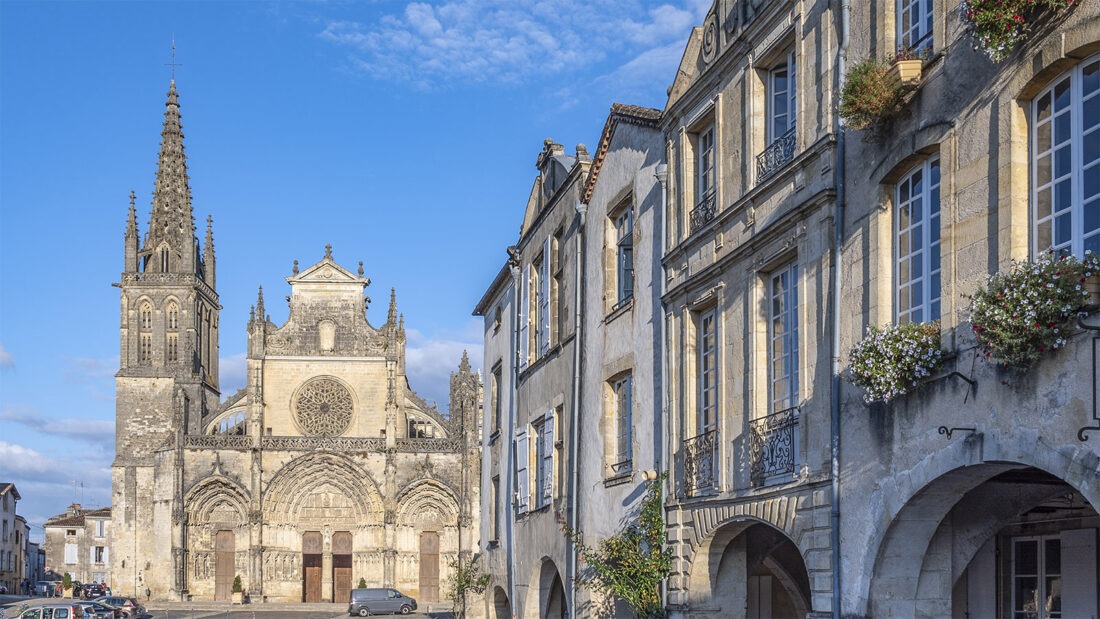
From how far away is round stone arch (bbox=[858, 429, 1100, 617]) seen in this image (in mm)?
8430

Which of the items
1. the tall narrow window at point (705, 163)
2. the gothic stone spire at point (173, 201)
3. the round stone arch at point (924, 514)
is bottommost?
the round stone arch at point (924, 514)

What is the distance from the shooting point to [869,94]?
31.8 feet

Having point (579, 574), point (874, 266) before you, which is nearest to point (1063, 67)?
point (874, 266)

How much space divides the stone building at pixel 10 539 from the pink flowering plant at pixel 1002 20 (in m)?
86.8

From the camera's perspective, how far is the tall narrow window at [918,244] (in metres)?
9.37

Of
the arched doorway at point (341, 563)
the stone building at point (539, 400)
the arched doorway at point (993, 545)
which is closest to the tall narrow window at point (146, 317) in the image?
the arched doorway at point (341, 563)

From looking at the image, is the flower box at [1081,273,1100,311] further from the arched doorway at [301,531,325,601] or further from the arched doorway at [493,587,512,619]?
the arched doorway at [301,531,325,601]

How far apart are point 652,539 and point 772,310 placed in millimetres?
3582

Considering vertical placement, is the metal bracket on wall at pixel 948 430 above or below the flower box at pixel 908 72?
below

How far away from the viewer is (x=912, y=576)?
9.84m

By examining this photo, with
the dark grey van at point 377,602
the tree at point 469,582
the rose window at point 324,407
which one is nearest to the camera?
the tree at point 469,582

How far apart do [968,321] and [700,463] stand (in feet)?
17.0

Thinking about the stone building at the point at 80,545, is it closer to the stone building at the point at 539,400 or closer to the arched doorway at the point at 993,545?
the stone building at the point at 539,400

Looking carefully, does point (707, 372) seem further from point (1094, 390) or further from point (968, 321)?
point (1094, 390)
